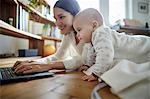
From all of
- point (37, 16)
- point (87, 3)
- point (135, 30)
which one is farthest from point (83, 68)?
point (87, 3)

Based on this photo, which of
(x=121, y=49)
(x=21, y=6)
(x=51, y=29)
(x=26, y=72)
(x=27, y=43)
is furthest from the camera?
(x=51, y=29)

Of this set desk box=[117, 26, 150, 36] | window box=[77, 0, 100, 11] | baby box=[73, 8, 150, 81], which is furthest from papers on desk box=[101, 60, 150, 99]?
window box=[77, 0, 100, 11]

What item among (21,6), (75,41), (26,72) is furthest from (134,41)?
(21,6)

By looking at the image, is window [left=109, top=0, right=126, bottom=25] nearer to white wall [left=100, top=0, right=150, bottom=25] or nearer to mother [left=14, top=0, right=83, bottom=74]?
white wall [left=100, top=0, right=150, bottom=25]

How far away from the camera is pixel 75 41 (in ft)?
4.51

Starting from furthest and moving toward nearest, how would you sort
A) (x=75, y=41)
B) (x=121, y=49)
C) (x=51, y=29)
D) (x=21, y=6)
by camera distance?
(x=51, y=29) < (x=21, y=6) < (x=75, y=41) < (x=121, y=49)

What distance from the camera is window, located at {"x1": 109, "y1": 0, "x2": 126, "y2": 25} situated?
3.36m

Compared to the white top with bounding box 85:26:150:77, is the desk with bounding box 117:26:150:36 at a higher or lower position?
higher

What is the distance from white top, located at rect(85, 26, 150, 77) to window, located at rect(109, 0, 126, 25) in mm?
2430

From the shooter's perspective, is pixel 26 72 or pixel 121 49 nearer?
pixel 26 72

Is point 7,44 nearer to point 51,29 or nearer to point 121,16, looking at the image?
point 51,29

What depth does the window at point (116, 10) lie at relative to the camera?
132 inches

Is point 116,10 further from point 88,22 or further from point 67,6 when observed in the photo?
point 88,22

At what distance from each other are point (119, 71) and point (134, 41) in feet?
2.10
